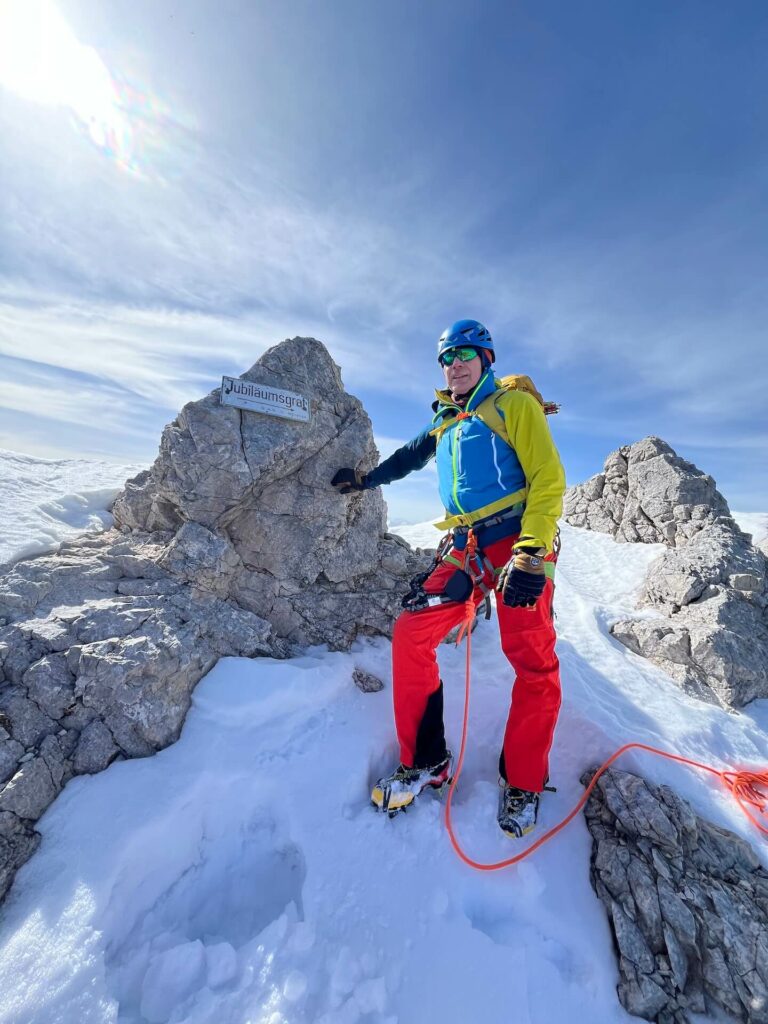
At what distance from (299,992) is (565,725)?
137 inches

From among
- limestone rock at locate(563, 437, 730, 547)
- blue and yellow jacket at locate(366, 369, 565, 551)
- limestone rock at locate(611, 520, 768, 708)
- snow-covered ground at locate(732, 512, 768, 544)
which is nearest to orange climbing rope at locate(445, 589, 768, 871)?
blue and yellow jacket at locate(366, 369, 565, 551)

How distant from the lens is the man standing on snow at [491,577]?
3.83 m

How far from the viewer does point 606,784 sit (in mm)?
4035

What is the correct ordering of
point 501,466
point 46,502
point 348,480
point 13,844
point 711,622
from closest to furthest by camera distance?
point 13,844, point 501,466, point 348,480, point 711,622, point 46,502

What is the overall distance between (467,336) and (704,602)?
20.7 ft

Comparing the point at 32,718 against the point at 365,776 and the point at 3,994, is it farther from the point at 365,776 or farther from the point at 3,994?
the point at 365,776

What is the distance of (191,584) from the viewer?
542 cm

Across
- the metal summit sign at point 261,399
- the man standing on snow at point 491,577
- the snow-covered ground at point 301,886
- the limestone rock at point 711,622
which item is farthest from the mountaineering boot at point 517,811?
the metal summit sign at point 261,399

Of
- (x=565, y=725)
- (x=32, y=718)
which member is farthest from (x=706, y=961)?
(x=32, y=718)

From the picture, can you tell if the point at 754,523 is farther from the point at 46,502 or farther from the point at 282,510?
the point at 46,502

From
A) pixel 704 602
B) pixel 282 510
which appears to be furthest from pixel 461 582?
pixel 704 602

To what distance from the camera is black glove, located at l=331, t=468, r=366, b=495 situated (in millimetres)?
6066

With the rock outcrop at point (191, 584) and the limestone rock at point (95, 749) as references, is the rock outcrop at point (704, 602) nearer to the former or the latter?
the rock outcrop at point (191, 584)

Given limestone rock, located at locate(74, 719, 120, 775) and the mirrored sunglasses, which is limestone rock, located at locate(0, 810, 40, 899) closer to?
limestone rock, located at locate(74, 719, 120, 775)
